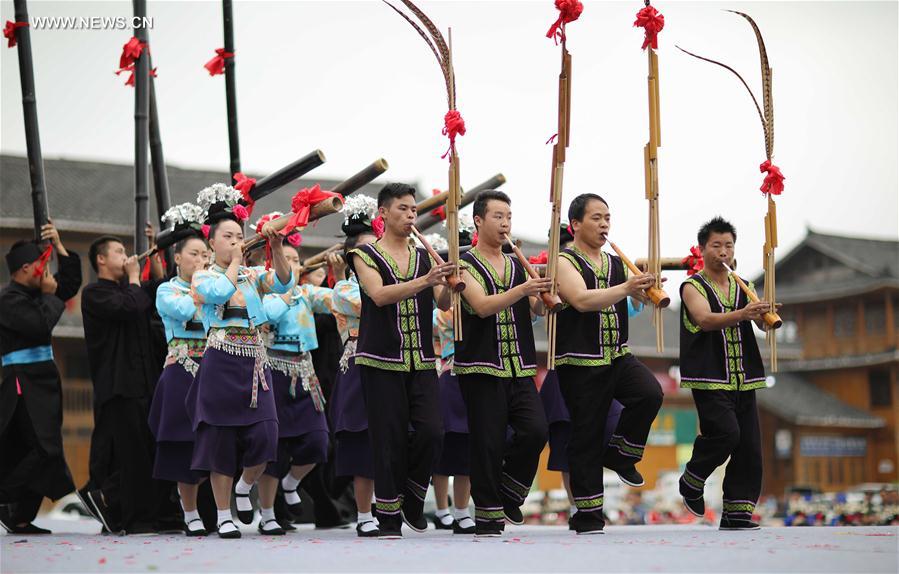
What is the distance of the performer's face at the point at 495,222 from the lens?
6.46 meters

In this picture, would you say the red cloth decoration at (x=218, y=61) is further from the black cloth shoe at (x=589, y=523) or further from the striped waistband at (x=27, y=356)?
the black cloth shoe at (x=589, y=523)

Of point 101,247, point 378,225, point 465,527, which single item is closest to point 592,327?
point 465,527

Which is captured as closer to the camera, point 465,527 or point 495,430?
point 495,430

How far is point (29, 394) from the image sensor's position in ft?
25.0

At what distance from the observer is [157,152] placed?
30.3ft

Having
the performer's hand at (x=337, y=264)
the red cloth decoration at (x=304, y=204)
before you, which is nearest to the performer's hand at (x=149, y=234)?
the performer's hand at (x=337, y=264)

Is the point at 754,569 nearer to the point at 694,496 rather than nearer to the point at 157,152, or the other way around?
the point at 694,496

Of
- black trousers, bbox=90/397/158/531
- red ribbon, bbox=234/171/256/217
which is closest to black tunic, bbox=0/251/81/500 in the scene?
black trousers, bbox=90/397/158/531

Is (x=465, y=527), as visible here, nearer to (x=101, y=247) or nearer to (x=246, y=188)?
(x=246, y=188)

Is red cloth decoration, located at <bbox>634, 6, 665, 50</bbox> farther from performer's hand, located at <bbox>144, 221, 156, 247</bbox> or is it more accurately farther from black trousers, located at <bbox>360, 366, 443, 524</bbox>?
performer's hand, located at <bbox>144, 221, 156, 247</bbox>

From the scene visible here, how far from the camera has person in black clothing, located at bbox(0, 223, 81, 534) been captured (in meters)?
7.58

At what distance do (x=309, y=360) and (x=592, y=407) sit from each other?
7.03ft

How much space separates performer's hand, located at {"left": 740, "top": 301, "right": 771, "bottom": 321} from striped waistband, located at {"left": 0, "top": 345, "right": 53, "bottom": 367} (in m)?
4.46

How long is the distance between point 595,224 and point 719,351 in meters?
1.06
